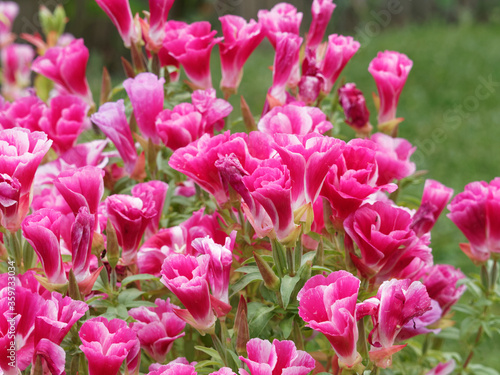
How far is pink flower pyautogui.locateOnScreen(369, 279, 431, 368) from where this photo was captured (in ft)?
3.16

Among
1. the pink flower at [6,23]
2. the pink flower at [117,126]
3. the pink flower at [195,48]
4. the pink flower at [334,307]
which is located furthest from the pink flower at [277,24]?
the pink flower at [6,23]

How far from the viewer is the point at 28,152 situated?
3.55 feet

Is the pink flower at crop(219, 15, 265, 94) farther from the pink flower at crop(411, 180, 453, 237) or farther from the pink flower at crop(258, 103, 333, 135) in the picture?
the pink flower at crop(411, 180, 453, 237)

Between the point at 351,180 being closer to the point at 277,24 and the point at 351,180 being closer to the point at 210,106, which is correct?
the point at 210,106

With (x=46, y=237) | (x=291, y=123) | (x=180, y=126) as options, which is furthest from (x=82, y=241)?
(x=291, y=123)

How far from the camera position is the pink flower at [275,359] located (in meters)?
0.88

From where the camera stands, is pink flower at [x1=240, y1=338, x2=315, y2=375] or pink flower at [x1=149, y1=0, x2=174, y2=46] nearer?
pink flower at [x1=240, y1=338, x2=315, y2=375]

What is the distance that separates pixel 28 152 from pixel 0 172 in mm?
60

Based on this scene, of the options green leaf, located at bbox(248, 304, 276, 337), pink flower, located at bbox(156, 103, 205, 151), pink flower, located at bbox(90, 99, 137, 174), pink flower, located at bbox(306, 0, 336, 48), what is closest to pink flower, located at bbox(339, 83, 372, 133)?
pink flower, located at bbox(306, 0, 336, 48)

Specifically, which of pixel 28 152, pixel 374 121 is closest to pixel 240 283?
pixel 28 152

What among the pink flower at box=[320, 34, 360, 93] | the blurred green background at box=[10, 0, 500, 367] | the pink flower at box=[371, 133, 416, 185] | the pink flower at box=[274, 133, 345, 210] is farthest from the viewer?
the blurred green background at box=[10, 0, 500, 367]

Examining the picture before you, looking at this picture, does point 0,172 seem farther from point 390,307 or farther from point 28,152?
point 390,307

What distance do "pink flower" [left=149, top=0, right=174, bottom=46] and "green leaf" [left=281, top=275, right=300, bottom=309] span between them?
0.70 meters

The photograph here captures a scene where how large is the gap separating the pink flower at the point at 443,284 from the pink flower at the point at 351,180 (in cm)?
39
